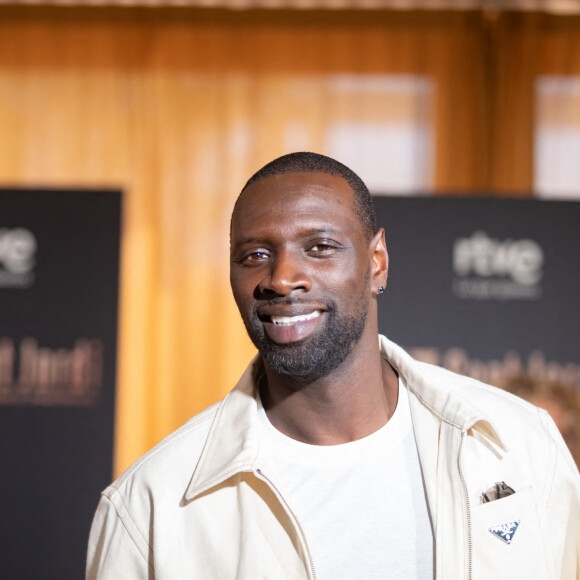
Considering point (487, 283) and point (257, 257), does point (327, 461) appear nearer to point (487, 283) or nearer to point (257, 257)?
point (257, 257)

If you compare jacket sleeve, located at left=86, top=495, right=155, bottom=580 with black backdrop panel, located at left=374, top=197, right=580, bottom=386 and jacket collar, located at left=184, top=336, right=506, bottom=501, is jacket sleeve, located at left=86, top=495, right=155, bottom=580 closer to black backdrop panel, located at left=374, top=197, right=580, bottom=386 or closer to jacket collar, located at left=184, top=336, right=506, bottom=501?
jacket collar, located at left=184, top=336, right=506, bottom=501

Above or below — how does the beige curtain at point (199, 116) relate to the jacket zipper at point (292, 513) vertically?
above

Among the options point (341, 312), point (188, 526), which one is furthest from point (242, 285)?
point (188, 526)

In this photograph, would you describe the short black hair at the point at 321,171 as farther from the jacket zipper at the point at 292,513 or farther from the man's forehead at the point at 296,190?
the jacket zipper at the point at 292,513

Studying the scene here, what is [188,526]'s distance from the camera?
4.01 ft

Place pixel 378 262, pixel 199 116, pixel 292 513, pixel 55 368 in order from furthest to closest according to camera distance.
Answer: pixel 199 116 → pixel 55 368 → pixel 378 262 → pixel 292 513

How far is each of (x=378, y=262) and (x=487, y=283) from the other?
144cm

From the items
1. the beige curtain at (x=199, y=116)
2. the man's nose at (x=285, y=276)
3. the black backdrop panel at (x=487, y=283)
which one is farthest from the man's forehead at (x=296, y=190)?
the beige curtain at (x=199, y=116)

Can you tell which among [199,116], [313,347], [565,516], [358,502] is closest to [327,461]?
[358,502]

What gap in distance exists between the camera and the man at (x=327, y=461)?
3.94 feet

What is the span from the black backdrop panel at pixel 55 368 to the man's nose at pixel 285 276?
176cm

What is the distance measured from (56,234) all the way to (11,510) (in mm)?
1060

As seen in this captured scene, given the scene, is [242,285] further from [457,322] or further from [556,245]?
[556,245]

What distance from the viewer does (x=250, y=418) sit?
132cm
